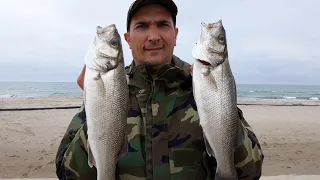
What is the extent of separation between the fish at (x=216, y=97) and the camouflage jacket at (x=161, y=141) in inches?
7.4

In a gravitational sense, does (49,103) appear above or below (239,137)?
below

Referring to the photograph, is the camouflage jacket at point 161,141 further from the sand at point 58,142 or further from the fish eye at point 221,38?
the sand at point 58,142

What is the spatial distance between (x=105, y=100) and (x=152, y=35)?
0.88 metres

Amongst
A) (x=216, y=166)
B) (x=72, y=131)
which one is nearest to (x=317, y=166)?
(x=216, y=166)

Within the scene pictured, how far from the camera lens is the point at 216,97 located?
8.25 ft

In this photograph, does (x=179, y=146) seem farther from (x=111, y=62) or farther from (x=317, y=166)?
(x=317, y=166)

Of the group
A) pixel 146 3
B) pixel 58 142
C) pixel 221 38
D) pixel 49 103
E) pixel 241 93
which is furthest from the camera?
pixel 241 93

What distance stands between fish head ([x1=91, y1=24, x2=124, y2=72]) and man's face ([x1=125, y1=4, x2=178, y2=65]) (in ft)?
1.77

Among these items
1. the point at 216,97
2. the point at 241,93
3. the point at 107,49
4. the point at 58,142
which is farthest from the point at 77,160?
the point at 241,93

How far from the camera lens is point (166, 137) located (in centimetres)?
277

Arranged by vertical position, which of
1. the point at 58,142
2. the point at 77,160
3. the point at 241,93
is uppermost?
the point at 77,160

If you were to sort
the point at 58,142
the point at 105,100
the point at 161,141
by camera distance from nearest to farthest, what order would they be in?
the point at 105,100, the point at 161,141, the point at 58,142

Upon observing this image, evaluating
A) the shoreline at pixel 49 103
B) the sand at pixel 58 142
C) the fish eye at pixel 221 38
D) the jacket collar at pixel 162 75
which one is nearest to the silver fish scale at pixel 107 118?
the jacket collar at pixel 162 75

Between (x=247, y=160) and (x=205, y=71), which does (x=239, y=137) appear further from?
(x=205, y=71)
